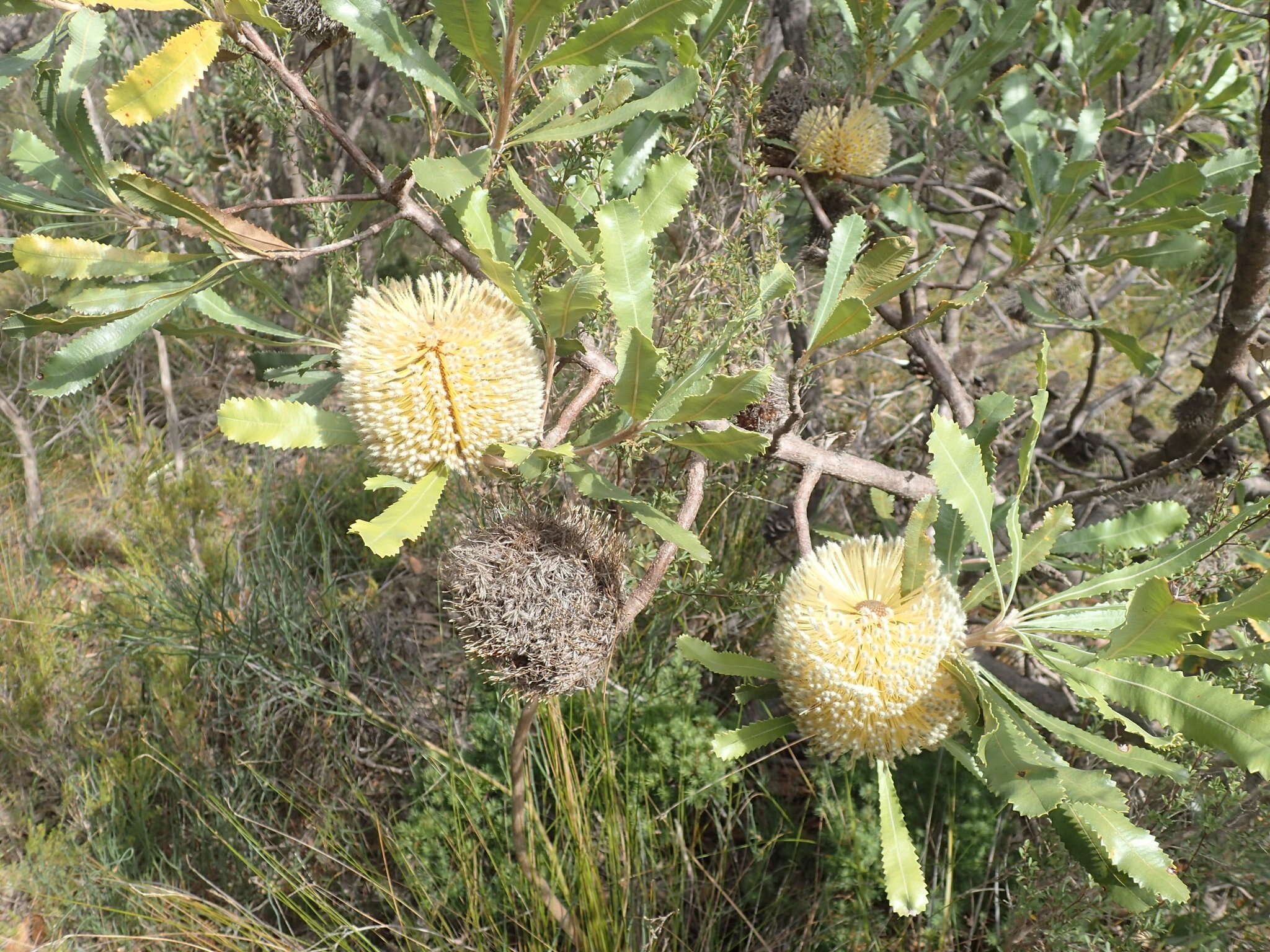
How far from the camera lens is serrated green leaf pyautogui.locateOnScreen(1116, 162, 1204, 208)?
1450 millimetres

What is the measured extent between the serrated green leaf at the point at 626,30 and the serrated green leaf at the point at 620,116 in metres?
0.08

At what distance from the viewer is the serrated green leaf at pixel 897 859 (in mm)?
977

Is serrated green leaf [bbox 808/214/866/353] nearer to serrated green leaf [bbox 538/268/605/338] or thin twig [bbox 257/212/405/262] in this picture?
serrated green leaf [bbox 538/268/605/338]

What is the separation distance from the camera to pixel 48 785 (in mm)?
2219

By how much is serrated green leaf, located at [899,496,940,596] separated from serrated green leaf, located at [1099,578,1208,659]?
0.19 metres

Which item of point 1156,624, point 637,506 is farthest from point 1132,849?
point 637,506

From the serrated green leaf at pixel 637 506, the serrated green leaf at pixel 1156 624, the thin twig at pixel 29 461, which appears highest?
the serrated green leaf at pixel 637 506

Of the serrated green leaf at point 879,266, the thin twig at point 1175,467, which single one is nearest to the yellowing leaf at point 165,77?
the serrated green leaf at point 879,266

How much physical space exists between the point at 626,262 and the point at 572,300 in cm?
7

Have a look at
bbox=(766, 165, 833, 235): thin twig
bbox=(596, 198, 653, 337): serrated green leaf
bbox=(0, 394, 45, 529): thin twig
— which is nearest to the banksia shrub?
bbox=(596, 198, 653, 337): serrated green leaf

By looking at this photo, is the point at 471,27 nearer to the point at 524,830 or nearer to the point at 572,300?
the point at 572,300

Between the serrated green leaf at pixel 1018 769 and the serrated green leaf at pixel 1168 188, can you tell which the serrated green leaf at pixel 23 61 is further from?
the serrated green leaf at pixel 1168 188

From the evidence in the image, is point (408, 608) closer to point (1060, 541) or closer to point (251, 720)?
point (251, 720)

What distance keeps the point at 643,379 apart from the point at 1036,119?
4.20ft
